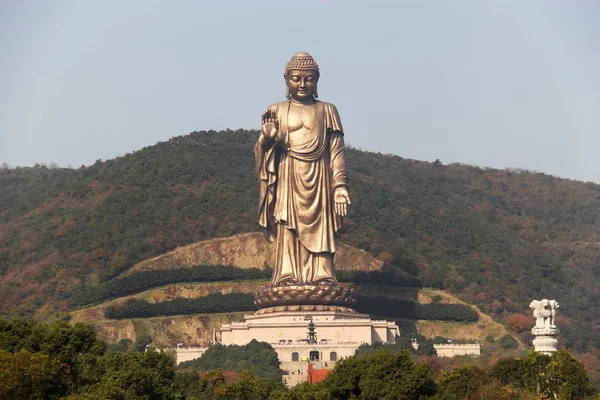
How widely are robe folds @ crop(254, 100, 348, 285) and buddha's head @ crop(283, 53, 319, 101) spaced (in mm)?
527

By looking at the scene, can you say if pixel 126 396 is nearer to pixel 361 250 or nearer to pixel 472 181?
pixel 361 250

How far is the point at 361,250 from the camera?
8194 centimetres

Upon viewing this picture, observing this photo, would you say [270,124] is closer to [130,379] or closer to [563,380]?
[130,379]

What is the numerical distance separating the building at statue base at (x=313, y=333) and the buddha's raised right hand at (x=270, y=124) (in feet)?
21.9

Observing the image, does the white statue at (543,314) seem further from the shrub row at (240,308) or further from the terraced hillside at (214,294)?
the shrub row at (240,308)

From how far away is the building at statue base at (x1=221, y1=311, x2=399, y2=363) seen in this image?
62.8 meters

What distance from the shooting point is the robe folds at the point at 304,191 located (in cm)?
6419

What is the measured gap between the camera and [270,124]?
63.2m

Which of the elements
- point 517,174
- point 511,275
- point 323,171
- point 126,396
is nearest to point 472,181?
point 517,174

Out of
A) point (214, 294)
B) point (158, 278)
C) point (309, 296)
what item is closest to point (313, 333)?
point (309, 296)

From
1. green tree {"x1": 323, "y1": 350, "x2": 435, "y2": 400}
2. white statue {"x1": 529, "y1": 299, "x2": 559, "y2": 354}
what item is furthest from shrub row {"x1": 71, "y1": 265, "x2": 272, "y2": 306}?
white statue {"x1": 529, "y1": 299, "x2": 559, "y2": 354}

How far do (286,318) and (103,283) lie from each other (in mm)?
15802

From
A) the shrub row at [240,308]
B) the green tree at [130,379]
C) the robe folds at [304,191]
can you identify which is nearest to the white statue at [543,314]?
the green tree at [130,379]

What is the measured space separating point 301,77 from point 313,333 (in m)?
9.44
